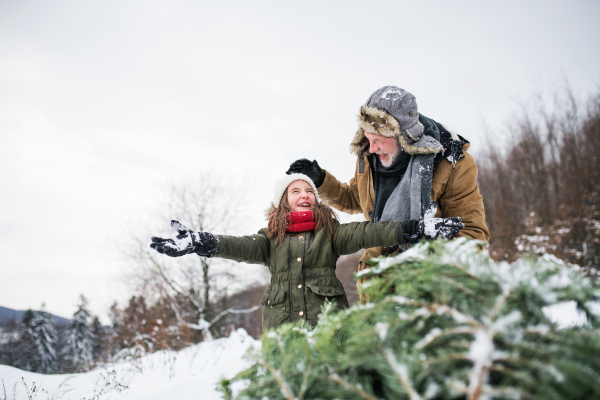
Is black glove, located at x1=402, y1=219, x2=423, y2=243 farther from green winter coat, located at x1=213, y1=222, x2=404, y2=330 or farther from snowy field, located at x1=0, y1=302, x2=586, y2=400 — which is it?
snowy field, located at x1=0, y1=302, x2=586, y2=400

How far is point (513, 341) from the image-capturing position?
2.20ft

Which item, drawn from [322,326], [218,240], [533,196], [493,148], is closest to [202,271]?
[218,240]

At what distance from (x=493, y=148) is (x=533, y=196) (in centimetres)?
587

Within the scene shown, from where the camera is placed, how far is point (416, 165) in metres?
2.28

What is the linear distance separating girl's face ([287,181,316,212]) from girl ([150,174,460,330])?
0.01 metres

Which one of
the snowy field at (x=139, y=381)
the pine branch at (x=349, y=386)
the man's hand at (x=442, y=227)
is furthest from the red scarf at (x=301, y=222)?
the pine branch at (x=349, y=386)

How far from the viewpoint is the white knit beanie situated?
300cm

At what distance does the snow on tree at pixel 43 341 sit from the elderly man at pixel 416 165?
35.9m

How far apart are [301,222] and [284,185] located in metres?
0.51

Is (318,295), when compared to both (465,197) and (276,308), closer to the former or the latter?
(276,308)

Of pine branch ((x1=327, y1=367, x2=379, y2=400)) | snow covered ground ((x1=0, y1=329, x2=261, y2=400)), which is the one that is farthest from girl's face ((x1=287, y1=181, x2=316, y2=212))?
pine branch ((x1=327, y1=367, x2=379, y2=400))

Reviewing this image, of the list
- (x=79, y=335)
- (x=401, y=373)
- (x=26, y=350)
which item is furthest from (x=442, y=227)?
(x=26, y=350)

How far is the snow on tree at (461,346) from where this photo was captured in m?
0.64

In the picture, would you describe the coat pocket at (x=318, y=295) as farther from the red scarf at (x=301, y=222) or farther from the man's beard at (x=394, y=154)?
the man's beard at (x=394, y=154)
